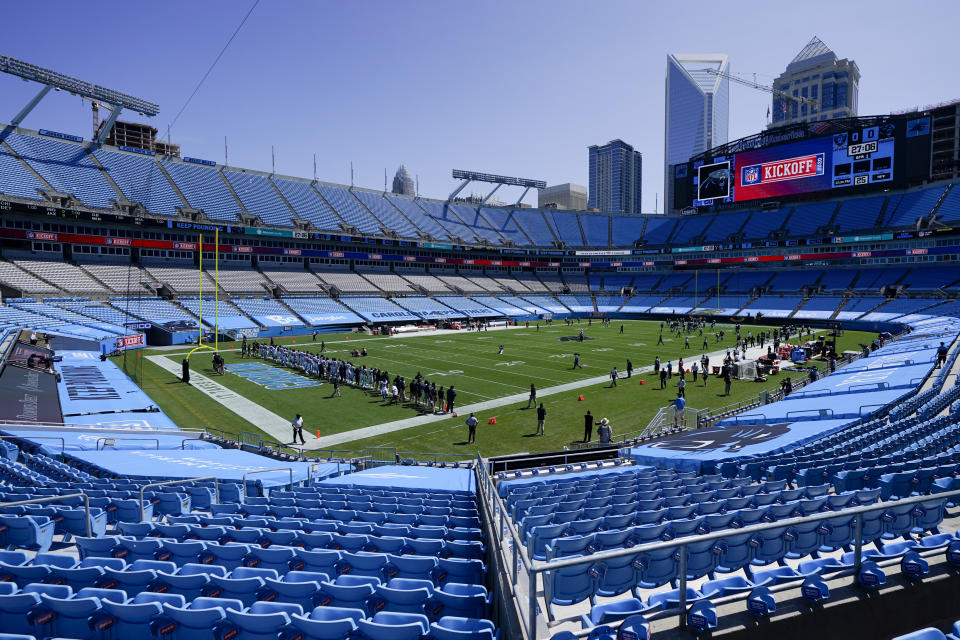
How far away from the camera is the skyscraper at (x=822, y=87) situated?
552ft

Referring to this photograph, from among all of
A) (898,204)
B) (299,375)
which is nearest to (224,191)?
(299,375)

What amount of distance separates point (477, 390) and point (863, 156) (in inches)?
2497

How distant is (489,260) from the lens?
285 ft

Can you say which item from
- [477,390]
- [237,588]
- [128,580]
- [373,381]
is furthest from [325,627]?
[373,381]

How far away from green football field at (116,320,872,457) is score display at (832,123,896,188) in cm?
2887

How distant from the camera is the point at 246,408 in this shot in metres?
23.2

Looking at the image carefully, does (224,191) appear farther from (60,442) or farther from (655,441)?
(655,441)

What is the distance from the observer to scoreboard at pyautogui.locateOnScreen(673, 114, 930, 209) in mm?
60156

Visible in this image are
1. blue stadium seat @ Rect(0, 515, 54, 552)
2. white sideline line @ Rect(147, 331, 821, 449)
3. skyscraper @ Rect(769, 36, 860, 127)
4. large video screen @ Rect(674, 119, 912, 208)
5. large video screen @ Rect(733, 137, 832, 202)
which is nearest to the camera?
blue stadium seat @ Rect(0, 515, 54, 552)

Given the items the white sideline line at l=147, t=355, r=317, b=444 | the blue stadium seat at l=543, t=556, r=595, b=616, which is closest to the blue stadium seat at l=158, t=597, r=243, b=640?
the blue stadium seat at l=543, t=556, r=595, b=616

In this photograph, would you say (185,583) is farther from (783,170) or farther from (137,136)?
(137,136)

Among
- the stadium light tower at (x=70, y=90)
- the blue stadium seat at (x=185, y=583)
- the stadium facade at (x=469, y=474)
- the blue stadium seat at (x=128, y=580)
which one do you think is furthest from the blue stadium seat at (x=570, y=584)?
the stadium light tower at (x=70, y=90)

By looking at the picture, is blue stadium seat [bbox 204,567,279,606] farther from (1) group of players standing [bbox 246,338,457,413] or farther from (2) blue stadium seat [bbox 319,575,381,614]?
(1) group of players standing [bbox 246,338,457,413]

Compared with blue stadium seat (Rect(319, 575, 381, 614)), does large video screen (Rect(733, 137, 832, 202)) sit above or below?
above
